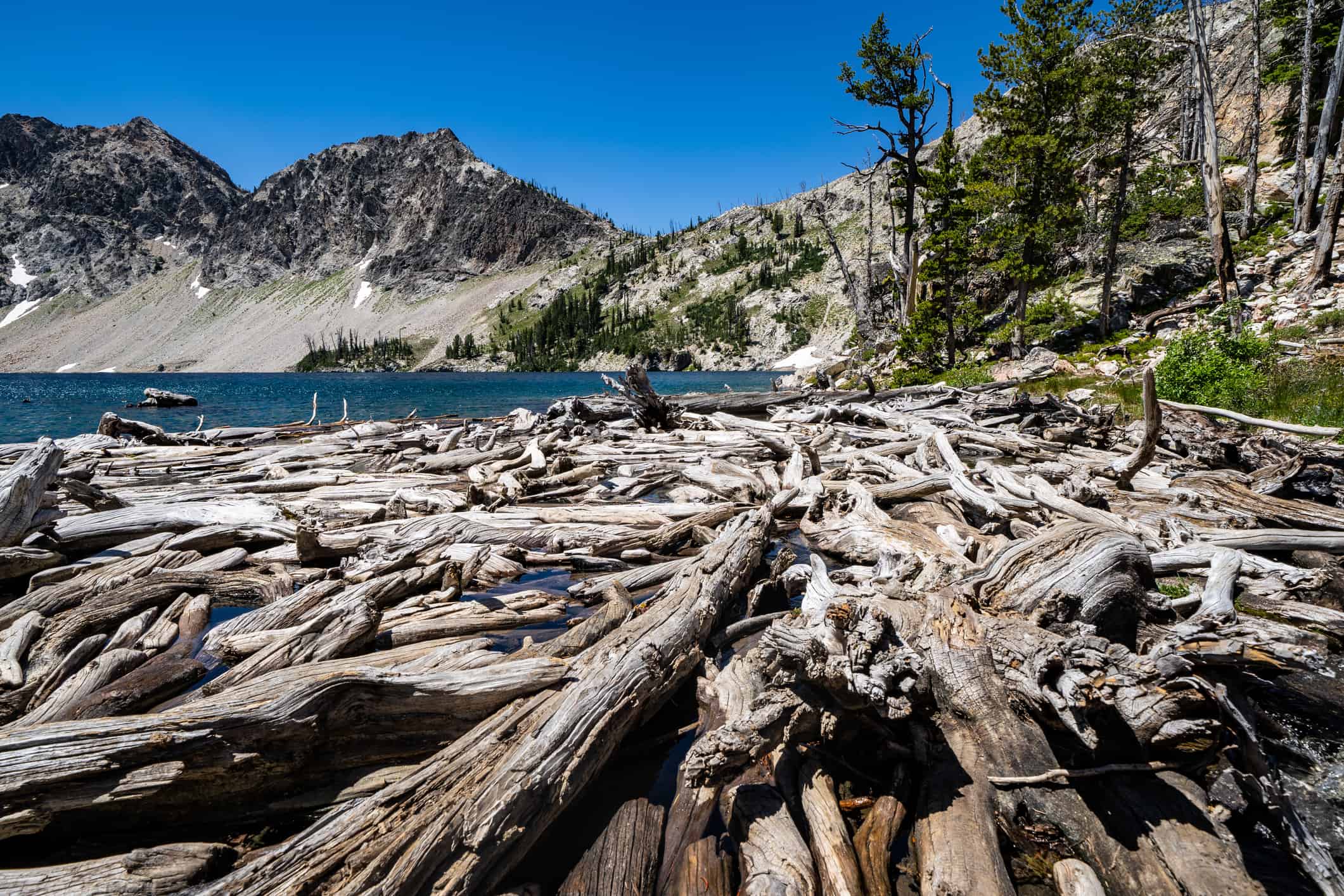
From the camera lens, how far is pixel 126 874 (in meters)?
2.64

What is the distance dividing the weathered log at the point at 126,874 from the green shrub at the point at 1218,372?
1721 cm

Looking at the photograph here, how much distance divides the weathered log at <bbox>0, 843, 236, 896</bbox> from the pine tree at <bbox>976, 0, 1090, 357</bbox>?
95.8 feet

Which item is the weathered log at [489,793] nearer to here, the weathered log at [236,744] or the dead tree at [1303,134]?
the weathered log at [236,744]

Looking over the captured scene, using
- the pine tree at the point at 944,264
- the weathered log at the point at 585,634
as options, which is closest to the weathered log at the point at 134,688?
the weathered log at the point at 585,634

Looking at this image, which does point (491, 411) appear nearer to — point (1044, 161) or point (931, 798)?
point (1044, 161)

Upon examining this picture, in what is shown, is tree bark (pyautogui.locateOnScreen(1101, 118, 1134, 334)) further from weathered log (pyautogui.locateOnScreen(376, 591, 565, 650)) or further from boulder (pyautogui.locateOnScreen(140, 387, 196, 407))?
boulder (pyautogui.locateOnScreen(140, 387, 196, 407))

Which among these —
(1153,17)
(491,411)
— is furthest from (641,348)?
(1153,17)

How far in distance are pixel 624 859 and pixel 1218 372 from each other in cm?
1618

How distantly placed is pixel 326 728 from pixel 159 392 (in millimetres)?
50121

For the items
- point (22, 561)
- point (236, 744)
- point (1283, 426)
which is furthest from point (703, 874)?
point (1283, 426)

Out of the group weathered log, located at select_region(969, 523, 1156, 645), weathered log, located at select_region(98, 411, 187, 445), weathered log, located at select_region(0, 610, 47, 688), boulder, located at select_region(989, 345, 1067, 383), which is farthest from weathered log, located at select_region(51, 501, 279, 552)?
boulder, located at select_region(989, 345, 1067, 383)

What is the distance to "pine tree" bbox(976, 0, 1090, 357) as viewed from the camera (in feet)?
83.9

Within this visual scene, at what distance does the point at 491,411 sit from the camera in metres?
38.6

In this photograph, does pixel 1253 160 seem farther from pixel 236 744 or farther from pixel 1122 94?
pixel 236 744
